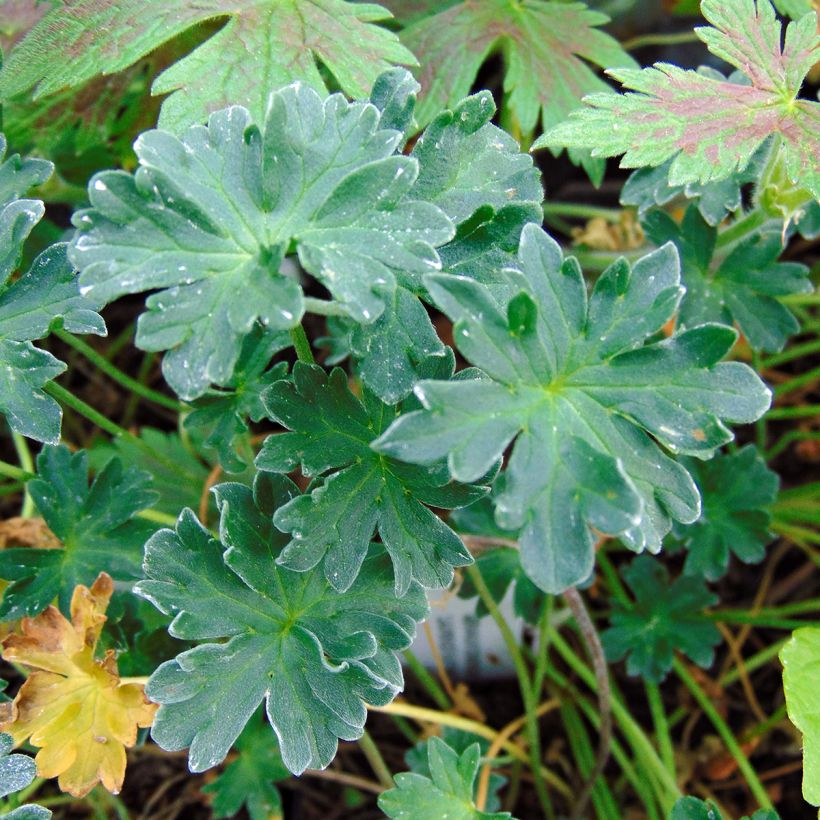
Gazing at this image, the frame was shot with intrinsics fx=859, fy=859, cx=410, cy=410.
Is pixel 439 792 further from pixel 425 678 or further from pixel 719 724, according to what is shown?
pixel 719 724

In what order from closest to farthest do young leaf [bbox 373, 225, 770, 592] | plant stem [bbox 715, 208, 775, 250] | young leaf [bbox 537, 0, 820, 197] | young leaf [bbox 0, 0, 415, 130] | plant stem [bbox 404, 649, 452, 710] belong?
young leaf [bbox 373, 225, 770, 592] < young leaf [bbox 537, 0, 820, 197] < young leaf [bbox 0, 0, 415, 130] < plant stem [bbox 715, 208, 775, 250] < plant stem [bbox 404, 649, 452, 710]

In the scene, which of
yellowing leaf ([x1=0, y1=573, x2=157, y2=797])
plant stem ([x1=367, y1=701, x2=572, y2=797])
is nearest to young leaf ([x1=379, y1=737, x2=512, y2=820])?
plant stem ([x1=367, y1=701, x2=572, y2=797])

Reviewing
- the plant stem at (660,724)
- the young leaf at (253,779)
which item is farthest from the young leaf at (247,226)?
the plant stem at (660,724)

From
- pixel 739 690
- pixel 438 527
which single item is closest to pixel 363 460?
pixel 438 527

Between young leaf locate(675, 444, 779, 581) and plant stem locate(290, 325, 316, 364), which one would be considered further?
young leaf locate(675, 444, 779, 581)

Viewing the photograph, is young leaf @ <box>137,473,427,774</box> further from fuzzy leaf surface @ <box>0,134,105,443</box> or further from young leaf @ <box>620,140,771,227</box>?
young leaf @ <box>620,140,771,227</box>

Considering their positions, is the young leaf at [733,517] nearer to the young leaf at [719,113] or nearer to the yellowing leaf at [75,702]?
the young leaf at [719,113]
